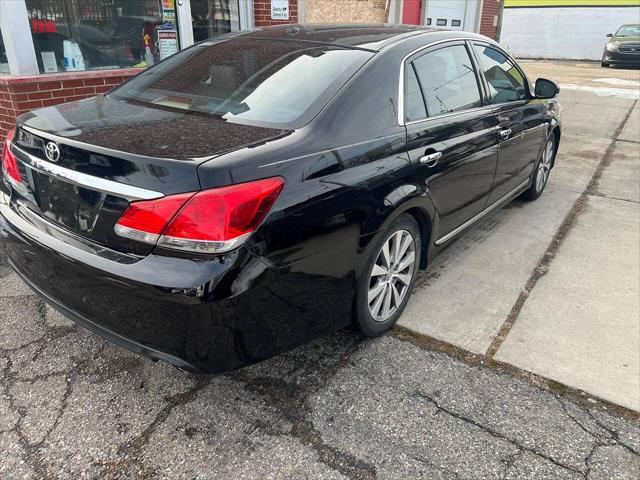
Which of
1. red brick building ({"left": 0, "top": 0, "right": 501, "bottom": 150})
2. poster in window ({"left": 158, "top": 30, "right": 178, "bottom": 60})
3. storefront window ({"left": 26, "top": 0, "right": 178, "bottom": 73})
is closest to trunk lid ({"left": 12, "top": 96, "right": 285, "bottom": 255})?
red brick building ({"left": 0, "top": 0, "right": 501, "bottom": 150})

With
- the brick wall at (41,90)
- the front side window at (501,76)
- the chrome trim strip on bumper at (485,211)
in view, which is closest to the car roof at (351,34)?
the front side window at (501,76)

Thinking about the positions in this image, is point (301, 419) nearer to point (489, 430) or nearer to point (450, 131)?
point (489, 430)

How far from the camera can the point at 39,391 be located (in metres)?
2.47

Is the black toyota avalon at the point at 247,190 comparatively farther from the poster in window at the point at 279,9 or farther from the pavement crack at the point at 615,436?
the poster in window at the point at 279,9

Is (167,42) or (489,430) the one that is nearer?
(489,430)

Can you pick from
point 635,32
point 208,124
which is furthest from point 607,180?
point 635,32

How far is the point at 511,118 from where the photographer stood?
3.95m

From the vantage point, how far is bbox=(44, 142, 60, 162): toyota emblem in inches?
83.4

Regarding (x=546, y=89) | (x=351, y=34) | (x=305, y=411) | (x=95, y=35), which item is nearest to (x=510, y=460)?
(x=305, y=411)

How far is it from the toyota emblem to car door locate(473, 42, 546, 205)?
9.40 ft

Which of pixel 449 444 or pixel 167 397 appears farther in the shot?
pixel 167 397

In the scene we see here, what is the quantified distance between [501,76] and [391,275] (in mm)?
2188

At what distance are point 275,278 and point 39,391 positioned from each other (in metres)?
1.37

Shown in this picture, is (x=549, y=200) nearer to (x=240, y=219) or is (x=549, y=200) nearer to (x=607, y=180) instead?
(x=607, y=180)
